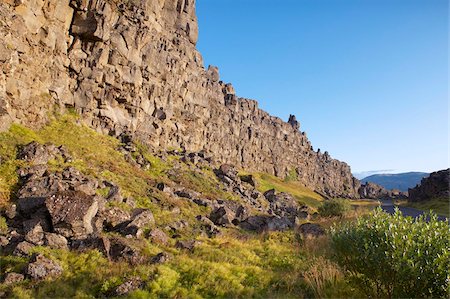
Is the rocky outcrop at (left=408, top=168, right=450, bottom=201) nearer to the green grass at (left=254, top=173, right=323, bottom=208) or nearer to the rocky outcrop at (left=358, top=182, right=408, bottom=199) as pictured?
the green grass at (left=254, top=173, right=323, bottom=208)

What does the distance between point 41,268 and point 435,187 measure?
105 meters

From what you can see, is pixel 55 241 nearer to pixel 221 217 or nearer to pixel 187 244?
pixel 187 244

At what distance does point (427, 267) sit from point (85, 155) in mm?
34311

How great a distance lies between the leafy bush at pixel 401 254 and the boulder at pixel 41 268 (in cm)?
1300

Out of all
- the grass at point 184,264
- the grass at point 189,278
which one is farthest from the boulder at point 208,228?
the grass at point 189,278

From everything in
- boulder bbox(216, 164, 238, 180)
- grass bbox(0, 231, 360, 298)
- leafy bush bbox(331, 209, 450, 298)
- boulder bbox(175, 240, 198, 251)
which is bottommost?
grass bbox(0, 231, 360, 298)

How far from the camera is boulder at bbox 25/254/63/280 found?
13.2 m

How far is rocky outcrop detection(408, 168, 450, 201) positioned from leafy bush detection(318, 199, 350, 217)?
5588cm

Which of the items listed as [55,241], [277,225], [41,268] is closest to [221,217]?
[277,225]

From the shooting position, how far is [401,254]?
10398mm

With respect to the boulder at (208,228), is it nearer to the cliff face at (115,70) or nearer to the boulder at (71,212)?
the boulder at (71,212)

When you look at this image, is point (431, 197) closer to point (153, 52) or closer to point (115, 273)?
point (153, 52)

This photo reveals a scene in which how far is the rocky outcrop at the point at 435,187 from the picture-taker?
85312 millimetres

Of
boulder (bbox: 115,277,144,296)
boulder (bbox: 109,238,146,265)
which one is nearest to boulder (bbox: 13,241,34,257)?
boulder (bbox: 109,238,146,265)
